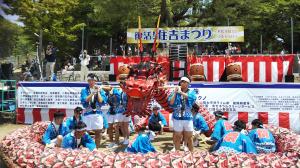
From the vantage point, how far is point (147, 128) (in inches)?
298

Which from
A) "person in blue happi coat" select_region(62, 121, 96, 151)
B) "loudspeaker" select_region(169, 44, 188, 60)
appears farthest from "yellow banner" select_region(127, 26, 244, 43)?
"person in blue happi coat" select_region(62, 121, 96, 151)

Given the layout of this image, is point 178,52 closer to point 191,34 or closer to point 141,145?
point 191,34

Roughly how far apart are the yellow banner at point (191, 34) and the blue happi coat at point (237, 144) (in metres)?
11.2

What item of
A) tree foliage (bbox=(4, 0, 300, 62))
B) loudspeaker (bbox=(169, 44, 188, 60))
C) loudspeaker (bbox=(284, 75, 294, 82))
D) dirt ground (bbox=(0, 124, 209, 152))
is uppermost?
tree foliage (bbox=(4, 0, 300, 62))

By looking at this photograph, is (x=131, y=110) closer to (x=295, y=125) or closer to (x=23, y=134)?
(x=23, y=134)

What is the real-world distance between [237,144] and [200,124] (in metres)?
3.17

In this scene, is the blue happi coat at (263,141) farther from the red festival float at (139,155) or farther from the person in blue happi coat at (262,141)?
the red festival float at (139,155)

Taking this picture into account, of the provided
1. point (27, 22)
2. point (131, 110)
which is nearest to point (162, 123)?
point (131, 110)

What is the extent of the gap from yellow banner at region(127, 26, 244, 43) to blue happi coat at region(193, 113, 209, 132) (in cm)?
822

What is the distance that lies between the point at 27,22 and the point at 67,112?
15.2 meters

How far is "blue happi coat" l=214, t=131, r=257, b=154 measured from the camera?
6.48 metres

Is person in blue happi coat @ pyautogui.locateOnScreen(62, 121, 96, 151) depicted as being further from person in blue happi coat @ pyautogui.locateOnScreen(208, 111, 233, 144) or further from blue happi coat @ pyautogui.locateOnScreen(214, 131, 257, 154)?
person in blue happi coat @ pyautogui.locateOnScreen(208, 111, 233, 144)

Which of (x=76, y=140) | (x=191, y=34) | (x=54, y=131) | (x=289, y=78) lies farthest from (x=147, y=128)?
(x=191, y=34)

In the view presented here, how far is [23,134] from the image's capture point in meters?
7.45
